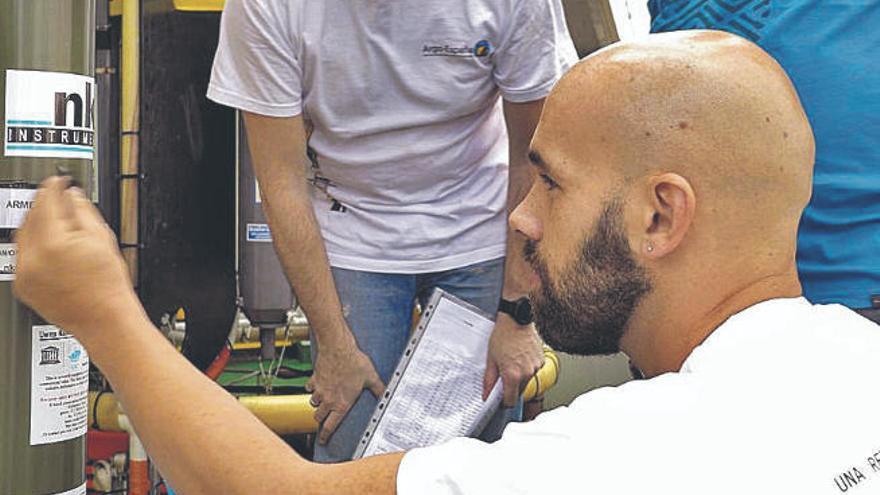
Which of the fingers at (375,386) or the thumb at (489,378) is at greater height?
the thumb at (489,378)

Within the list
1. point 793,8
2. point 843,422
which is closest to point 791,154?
point 843,422

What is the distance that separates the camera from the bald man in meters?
0.98

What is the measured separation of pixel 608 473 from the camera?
3.18 ft

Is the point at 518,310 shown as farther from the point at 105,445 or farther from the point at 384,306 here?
the point at 105,445

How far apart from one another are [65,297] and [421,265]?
1258 millimetres

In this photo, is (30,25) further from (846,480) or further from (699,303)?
(846,480)

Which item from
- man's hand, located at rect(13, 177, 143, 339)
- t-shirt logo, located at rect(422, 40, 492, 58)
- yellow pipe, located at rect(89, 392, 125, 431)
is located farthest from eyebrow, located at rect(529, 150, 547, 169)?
yellow pipe, located at rect(89, 392, 125, 431)

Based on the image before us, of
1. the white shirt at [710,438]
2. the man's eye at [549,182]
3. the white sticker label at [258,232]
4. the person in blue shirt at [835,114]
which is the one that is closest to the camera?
the white shirt at [710,438]

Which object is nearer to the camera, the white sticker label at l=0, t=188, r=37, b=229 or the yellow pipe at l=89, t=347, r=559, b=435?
the white sticker label at l=0, t=188, r=37, b=229

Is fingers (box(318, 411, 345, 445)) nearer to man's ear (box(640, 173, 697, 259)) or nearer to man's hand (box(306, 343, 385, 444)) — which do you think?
man's hand (box(306, 343, 385, 444))

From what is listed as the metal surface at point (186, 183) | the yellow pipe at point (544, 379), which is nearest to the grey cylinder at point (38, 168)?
the metal surface at point (186, 183)

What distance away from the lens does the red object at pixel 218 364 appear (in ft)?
11.2

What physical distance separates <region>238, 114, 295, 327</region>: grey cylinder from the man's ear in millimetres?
2212

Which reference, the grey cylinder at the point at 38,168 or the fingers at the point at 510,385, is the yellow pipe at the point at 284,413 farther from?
the grey cylinder at the point at 38,168
